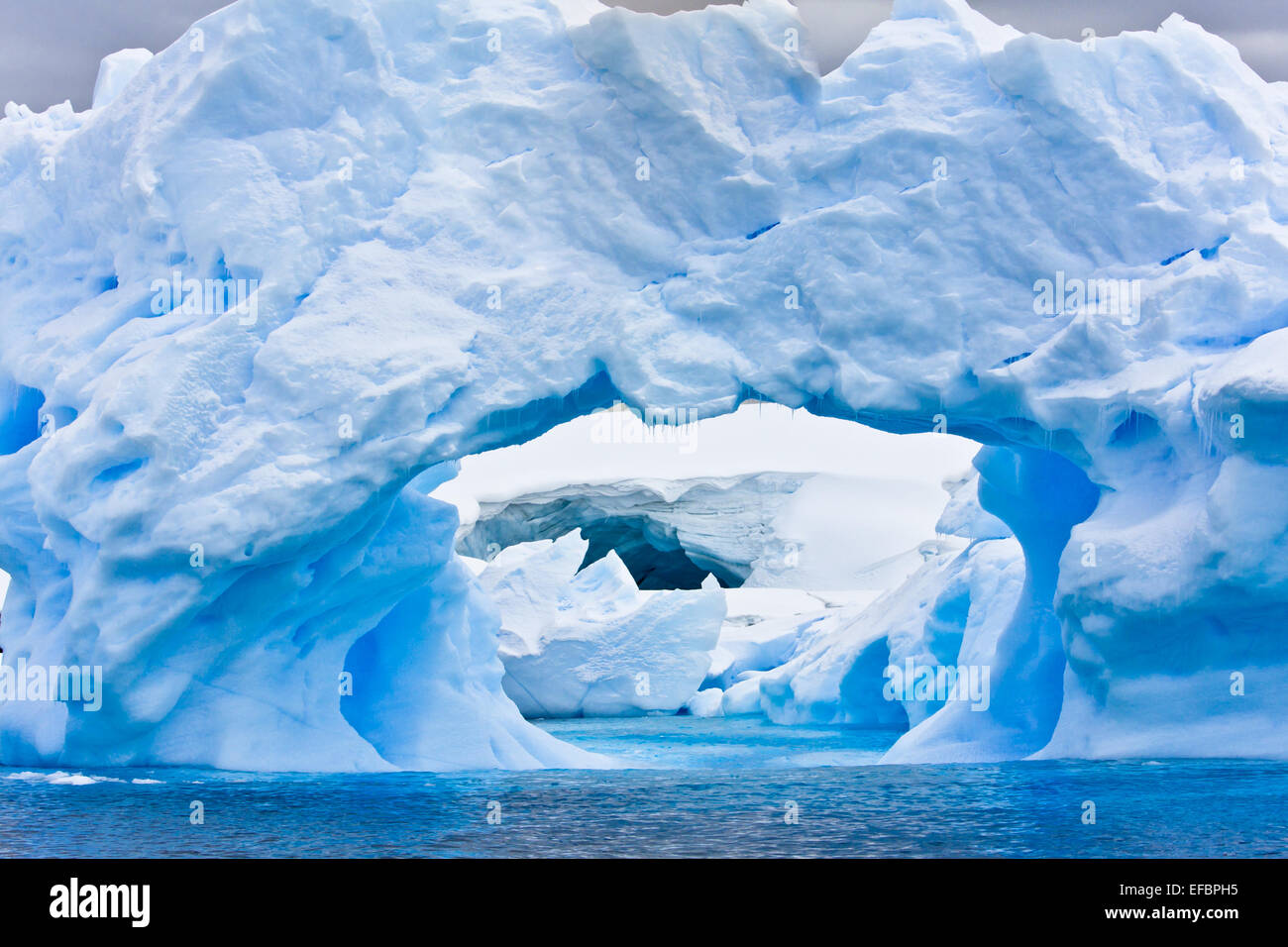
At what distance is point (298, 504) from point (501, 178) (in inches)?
101

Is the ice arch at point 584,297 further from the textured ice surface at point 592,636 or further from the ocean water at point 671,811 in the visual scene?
the textured ice surface at point 592,636

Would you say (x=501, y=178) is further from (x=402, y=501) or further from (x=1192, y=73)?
(x=1192, y=73)

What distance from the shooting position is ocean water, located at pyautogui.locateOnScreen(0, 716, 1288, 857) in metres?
5.82

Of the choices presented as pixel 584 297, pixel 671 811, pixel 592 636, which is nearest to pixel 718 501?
pixel 592 636

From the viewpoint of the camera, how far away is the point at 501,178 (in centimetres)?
909

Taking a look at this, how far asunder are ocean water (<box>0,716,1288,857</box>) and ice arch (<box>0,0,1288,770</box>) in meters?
0.87

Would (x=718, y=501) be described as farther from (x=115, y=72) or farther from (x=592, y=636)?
(x=115, y=72)

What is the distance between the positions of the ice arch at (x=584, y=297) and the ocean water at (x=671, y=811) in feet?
2.85

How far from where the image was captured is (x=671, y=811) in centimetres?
704
